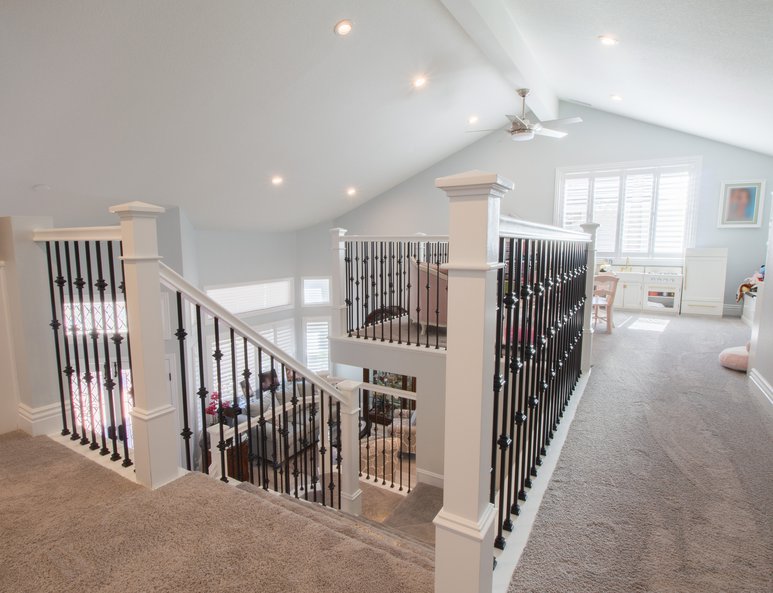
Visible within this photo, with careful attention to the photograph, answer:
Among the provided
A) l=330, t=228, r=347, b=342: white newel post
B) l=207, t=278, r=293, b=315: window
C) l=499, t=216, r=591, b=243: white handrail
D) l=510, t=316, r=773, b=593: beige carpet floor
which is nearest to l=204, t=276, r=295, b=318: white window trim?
l=207, t=278, r=293, b=315: window

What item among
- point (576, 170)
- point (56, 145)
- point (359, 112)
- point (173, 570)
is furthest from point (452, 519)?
point (576, 170)

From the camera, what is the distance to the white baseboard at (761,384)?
8.79ft

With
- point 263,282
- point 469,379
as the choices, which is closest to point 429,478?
point 469,379

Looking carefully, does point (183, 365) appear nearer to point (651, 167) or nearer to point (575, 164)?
point (575, 164)

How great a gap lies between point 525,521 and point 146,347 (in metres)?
1.68

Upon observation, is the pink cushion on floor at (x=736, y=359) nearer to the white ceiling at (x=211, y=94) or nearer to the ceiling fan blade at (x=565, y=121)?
the ceiling fan blade at (x=565, y=121)

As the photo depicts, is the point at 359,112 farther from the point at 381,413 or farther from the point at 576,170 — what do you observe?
the point at 381,413

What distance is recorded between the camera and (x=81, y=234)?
6.31 ft

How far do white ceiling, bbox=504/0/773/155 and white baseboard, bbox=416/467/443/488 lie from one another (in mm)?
4541

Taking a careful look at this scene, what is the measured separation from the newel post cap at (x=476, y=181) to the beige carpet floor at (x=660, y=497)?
1222mm

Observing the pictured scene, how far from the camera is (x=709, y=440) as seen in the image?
2.28 meters

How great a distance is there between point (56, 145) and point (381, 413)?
253 inches

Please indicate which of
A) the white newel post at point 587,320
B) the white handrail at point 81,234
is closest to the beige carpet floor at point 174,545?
the white handrail at point 81,234

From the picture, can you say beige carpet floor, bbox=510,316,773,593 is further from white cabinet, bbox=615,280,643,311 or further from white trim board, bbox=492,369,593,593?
white cabinet, bbox=615,280,643,311
